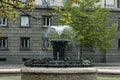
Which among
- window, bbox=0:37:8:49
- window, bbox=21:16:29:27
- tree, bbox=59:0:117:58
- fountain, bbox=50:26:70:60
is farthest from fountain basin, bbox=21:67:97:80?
window, bbox=21:16:29:27

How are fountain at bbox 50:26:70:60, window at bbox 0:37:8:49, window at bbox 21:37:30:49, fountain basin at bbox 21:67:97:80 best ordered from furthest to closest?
1. window at bbox 21:37:30:49
2. window at bbox 0:37:8:49
3. fountain at bbox 50:26:70:60
4. fountain basin at bbox 21:67:97:80

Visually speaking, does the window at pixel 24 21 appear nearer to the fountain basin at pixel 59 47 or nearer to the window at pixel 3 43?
the window at pixel 3 43

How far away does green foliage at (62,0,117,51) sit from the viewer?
5300 cm

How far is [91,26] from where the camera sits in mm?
53125

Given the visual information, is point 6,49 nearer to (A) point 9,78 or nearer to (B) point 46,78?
(A) point 9,78

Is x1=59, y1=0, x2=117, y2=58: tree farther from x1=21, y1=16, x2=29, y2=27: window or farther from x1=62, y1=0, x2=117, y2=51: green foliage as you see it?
x1=21, y1=16, x2=29, y2=27: window

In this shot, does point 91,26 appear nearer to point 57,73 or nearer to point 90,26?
point 90,26

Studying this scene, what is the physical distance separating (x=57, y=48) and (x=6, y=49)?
130ft

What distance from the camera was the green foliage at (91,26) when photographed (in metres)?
53.0

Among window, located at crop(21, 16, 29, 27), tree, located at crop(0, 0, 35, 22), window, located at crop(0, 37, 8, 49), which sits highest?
window, located at crop(21, 16, 29, 27)

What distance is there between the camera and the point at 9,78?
86.6 feet

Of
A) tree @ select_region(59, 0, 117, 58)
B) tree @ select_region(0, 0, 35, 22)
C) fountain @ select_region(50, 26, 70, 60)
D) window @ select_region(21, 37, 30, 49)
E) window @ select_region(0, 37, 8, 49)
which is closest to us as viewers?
tree @ select_region(0, 0, 35, 22)

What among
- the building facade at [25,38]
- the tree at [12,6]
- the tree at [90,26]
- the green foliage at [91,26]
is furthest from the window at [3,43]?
the tree at [12,6]

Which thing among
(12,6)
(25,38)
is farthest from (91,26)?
(12,6)
